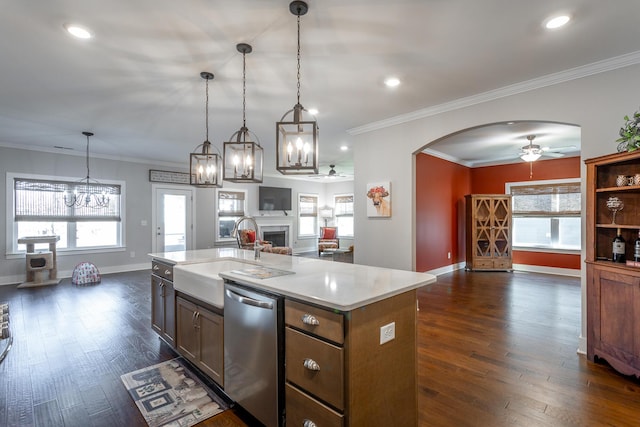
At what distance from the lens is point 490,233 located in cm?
705

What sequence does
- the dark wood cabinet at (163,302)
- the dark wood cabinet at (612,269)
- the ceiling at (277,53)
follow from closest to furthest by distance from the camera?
the ceiling at (277,53) < the dark wood cabinet at (612,269) < the dark wood cabinet at (163,302)

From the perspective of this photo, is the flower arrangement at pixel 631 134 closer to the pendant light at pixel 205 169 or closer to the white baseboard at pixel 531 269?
the pendant light at pixel 205 169

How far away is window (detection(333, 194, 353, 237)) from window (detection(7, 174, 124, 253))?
21.9 feet

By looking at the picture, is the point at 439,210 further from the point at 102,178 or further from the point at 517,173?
the point at 102,178

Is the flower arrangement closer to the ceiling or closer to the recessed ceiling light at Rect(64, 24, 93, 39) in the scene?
the ceiling

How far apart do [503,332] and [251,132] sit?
14.8 feet

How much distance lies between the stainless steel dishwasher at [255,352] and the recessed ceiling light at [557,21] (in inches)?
107

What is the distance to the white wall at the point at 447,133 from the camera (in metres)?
2.79

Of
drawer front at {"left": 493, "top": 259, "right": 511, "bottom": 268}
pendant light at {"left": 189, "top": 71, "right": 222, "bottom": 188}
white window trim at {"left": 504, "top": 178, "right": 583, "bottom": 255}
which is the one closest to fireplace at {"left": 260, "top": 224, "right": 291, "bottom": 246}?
drawer front at {"left": 493, "top": 259, "right": 511, "bottom": 268}

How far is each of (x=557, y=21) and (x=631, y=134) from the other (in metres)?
1.11

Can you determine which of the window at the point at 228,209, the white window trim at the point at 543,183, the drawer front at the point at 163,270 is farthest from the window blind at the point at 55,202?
the white window trim at the point at 543,183

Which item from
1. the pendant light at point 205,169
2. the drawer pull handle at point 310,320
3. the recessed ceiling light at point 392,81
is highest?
the recessed ceiling light at point 392,81

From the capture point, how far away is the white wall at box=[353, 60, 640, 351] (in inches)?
110

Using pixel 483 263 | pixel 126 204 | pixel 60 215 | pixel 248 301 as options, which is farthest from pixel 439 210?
pixel 60 215
